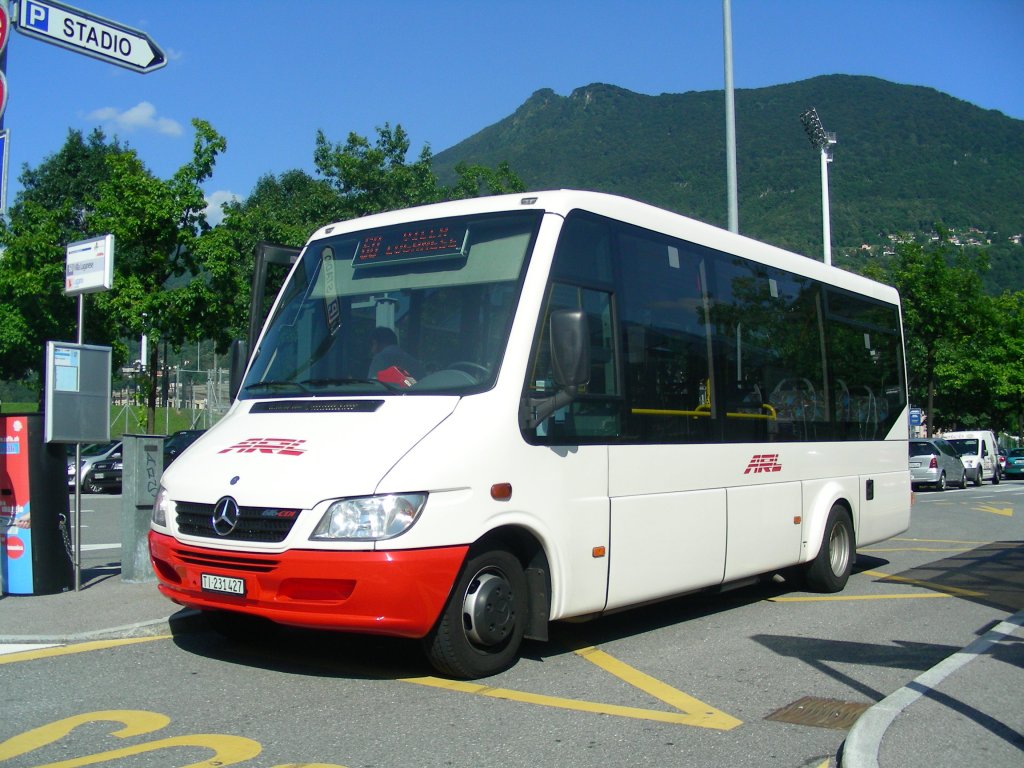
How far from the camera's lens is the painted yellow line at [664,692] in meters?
5.66

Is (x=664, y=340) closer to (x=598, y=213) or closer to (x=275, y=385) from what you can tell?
(x=598, y=213)

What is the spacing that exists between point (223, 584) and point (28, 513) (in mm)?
3877

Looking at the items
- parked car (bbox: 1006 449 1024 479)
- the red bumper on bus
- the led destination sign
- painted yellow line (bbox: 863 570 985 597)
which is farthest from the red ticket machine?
parked car (bbox: 1006 449 1024 479)

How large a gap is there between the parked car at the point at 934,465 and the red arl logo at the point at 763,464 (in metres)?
27.7

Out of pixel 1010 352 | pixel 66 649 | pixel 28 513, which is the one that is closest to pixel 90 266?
pixel 28 513

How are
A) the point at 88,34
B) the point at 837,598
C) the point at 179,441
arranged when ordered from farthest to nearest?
the point at 179,441 < the point at 837,598 < the point at 88,34

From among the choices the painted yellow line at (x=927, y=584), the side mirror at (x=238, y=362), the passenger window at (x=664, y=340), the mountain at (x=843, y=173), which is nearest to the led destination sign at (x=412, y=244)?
the side mirror at (x=238, y=362)

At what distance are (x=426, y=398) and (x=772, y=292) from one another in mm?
4697

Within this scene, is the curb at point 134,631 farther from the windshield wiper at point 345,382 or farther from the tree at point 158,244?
the tree at point 158,244

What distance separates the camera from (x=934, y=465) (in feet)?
118

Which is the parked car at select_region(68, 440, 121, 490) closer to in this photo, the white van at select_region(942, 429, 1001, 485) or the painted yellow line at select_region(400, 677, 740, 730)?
the painted yellow line at select_region(400, 677, 740, 730)

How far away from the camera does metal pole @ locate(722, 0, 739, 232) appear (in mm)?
17230

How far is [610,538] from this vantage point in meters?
7.21

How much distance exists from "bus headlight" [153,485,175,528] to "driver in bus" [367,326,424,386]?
144 centimetres
